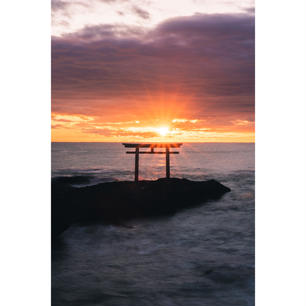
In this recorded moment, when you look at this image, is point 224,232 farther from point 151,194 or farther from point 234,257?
point 151,194

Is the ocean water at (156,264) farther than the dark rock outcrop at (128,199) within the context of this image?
No

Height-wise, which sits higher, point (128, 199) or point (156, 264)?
point (128, 199)

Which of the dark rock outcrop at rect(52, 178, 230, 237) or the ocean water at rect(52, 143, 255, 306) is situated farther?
the dark rock outcrop at rect(52, 178, 230, 237)

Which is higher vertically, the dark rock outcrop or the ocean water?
the dark rock outcrop

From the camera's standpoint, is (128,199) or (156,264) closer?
(156,264)

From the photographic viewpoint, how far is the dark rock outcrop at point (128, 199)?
12617mm

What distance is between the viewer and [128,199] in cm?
1387

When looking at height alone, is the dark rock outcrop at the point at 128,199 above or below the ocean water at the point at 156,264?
above

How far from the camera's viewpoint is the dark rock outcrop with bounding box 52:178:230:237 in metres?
12.6
